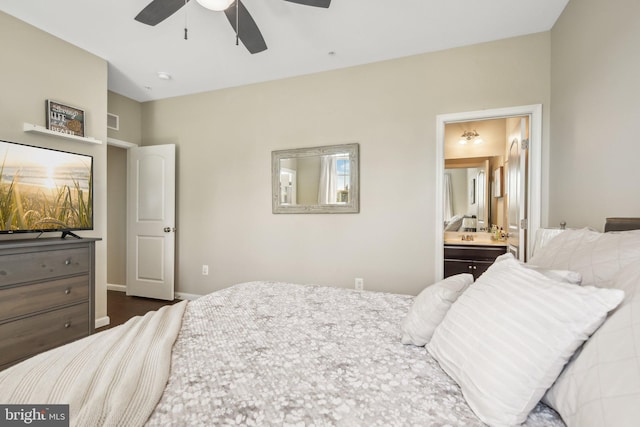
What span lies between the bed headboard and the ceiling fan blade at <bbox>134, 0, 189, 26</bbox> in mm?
2667

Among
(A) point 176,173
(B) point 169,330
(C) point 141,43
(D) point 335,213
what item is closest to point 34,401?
(B) point 169,330

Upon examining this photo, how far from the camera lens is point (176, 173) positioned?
13.4 feet

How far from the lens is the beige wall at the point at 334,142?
2.88 metres

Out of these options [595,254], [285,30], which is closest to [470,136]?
[285,30]

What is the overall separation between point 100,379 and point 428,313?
1.11m

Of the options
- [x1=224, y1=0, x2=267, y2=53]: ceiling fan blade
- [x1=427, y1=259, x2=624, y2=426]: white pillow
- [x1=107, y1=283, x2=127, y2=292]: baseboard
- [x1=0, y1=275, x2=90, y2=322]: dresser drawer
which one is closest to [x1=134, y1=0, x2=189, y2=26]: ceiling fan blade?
[x1=224, y1=0, x2=267, y2=53]: ceiling fan blade

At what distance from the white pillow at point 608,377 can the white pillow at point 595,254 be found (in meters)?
0.13

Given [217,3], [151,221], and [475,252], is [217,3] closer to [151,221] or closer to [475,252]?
[151,221]

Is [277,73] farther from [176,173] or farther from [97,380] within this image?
[97,380]

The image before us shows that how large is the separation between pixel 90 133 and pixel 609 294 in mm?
3982

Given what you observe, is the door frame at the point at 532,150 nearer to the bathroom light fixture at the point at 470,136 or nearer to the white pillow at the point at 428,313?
the bathroom light fixture at the point at 470,136

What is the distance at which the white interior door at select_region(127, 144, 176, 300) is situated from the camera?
3.96 metres

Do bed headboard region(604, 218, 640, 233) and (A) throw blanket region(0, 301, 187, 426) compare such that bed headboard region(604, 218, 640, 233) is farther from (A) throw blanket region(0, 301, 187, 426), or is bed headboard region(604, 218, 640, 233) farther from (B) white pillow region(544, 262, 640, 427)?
(A) throw blanket region(0, 301, 187, 426)

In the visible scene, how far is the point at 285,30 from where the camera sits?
8.66 ft
